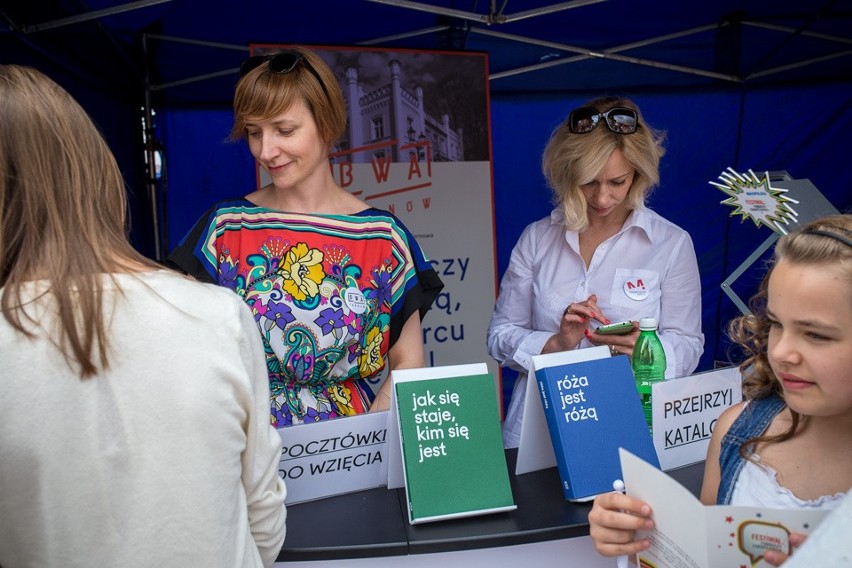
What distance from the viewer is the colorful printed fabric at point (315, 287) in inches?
66.7

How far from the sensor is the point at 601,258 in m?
2.34

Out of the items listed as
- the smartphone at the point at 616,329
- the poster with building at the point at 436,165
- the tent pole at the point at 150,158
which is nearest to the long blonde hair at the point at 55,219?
the smartphone at the point at 616,329

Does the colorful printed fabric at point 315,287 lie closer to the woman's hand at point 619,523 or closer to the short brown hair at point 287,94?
the short brown hair at point 287,94

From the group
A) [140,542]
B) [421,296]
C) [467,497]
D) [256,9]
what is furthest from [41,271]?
[256,9]

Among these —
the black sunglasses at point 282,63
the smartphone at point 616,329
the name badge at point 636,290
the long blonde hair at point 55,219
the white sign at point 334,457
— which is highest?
the black sunglasses at point 282,63

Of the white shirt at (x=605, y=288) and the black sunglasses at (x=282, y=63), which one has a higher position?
the black sunglasses at (x=282, y=63)

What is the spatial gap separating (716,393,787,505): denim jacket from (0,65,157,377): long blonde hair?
957mm

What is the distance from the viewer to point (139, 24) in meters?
3.60

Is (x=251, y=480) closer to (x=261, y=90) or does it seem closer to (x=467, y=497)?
(x=467, y=497)

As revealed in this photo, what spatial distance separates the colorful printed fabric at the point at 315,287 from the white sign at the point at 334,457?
159 mm

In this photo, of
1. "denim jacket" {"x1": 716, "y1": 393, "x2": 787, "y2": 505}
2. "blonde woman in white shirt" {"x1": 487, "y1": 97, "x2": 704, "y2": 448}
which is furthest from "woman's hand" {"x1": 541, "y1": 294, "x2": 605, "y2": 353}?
"denim jacket" {"x1": 716, "y1": 393, "x2": 787, "y2": 505}

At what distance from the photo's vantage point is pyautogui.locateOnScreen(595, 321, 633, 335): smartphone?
76.7 inches

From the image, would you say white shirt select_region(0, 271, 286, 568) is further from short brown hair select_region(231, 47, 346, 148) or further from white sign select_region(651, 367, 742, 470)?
white sign select_region(651, 367, 742, 470)

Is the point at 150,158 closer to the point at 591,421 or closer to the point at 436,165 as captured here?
the point at 436,165
